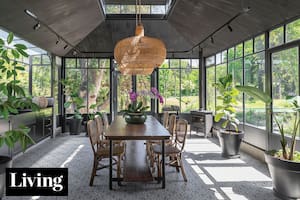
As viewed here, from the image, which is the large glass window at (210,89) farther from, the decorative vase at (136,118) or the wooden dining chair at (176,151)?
the decorative vase at (136,118)

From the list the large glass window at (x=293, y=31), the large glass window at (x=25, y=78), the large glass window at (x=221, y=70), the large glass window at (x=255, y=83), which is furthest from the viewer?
the large glass window at (x=221, y=70)

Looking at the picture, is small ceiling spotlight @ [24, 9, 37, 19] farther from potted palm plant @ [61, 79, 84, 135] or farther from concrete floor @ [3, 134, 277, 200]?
potted palm plant @ [61, 79, 84, 135]

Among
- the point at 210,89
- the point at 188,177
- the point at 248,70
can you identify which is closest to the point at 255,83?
the point at 248,70

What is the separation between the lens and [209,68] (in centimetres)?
814

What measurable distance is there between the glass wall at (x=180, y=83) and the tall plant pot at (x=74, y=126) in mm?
3067

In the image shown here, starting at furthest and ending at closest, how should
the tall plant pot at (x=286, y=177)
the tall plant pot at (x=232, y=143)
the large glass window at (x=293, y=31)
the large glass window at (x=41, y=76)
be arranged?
the large glass window at (x=41, y=76) < the tall plant pot at (x=232, y=143) < the large glass window at (x=293, y=31) < the tall plant pot at (x=286, y=177)

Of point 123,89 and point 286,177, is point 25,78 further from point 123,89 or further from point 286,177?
point 286,177

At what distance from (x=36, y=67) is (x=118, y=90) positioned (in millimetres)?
2824

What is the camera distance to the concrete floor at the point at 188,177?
3.00 m

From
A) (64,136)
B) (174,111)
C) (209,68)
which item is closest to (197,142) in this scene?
(174,111)

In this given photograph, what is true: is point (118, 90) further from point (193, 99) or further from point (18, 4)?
point (18, 4)

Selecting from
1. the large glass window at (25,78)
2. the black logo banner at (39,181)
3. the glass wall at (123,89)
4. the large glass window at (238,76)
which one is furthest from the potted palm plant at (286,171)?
the large glass window at (25,78)

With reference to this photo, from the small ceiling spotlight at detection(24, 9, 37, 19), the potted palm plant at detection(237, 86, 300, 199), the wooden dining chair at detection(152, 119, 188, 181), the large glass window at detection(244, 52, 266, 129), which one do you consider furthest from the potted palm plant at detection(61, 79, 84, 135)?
the potted palm plant at detection(237, 86, 300, 199)

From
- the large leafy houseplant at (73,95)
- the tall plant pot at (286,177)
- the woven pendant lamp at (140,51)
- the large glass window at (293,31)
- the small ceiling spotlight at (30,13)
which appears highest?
the small ceiling spotlight at (30,13)
